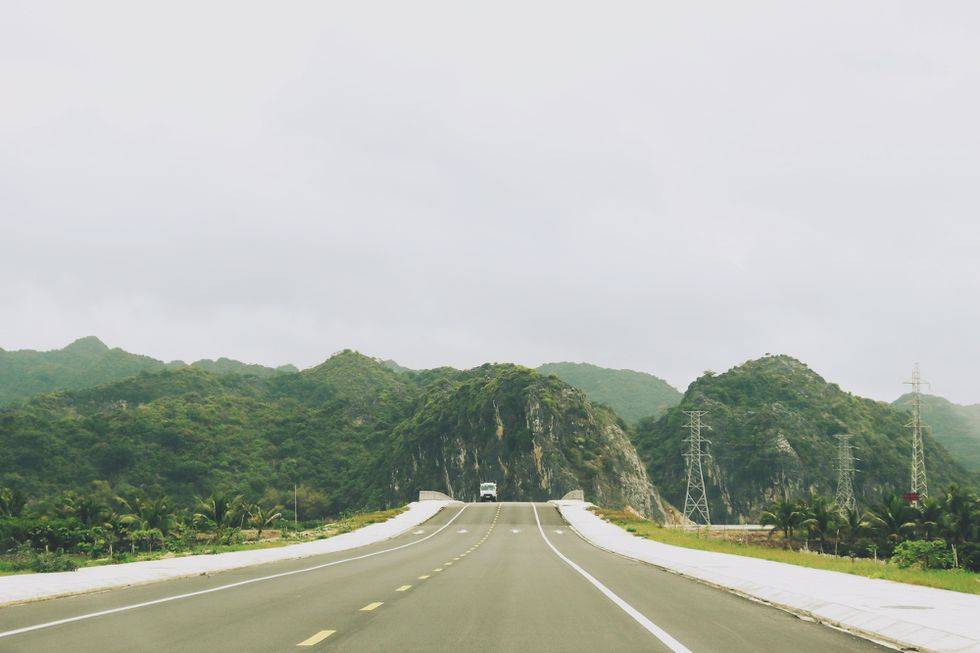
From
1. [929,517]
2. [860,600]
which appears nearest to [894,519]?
[929,517]

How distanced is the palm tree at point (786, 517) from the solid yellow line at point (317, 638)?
261ft

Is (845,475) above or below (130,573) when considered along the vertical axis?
below

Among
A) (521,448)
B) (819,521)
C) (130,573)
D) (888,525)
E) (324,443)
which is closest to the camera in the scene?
(130,573)

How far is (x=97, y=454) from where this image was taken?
444 ft

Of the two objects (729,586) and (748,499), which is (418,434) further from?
(729,586)

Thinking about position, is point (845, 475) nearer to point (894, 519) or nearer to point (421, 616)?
point (894, 519)

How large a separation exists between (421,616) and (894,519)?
243ft

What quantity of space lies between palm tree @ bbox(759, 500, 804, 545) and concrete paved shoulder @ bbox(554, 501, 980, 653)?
6158cm

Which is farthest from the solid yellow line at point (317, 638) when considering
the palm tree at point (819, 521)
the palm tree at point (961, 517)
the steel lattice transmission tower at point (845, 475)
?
the steel lattice transmission tower at point (845, 475)

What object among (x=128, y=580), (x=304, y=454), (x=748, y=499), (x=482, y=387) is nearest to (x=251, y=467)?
(x=304, y=454)

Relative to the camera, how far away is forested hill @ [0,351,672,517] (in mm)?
139750

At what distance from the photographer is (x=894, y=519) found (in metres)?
75.4

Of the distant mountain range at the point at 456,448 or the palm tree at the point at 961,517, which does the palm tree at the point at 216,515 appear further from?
the distant mountain range at the point at 456,448

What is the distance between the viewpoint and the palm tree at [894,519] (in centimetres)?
7438
